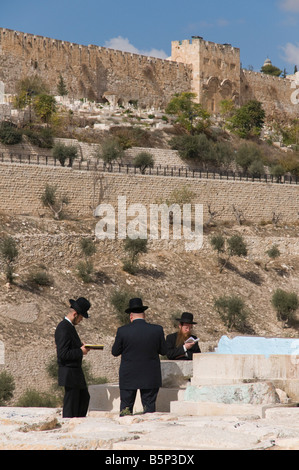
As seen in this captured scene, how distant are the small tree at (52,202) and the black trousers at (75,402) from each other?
1999 centimetres

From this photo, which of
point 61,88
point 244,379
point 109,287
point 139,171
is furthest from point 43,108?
point 244,379

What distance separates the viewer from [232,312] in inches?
982

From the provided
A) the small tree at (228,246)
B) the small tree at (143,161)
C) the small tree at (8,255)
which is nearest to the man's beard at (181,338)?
the small tree at (8,255)

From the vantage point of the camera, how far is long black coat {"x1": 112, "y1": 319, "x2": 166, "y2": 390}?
7449mm

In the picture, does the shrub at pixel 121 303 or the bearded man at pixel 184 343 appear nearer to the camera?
the bearded man at pixel 184 343

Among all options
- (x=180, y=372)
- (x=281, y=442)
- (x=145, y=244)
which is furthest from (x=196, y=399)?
(x=145, y=244)

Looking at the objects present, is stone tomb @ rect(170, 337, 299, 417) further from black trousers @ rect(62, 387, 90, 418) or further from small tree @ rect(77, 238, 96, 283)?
small tree @ rect(77, 238, 96, 283)

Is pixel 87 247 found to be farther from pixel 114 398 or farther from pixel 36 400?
pixel 114 398

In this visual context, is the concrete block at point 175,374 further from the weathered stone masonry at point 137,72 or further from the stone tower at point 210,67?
the stone tower at point 210,67

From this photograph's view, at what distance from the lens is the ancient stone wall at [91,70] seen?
41562 millimetres

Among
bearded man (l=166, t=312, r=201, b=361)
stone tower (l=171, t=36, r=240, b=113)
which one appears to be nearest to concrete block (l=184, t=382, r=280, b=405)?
bearded man (l=166, t=312, r=201, b=361)

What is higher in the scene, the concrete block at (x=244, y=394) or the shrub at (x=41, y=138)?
the shrub at (x=41, y=138)

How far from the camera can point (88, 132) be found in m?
37.9
